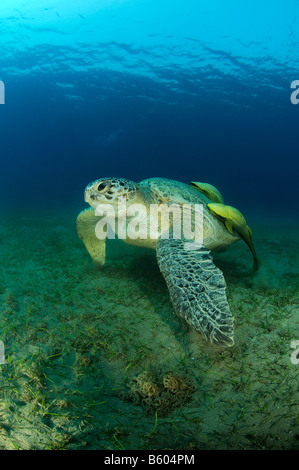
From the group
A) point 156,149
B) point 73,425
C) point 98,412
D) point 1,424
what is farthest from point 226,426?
point 156,149

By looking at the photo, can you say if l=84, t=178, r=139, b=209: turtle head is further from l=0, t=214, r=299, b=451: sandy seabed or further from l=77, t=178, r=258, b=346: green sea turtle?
l=0, t=214, r=299, b=451: sandy seabed

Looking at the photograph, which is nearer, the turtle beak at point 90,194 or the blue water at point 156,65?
the turtle beak at point 90,194

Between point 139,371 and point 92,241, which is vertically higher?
point 92,241

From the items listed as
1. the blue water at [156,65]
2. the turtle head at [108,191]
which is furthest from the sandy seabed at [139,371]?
the blue water at [156,65]

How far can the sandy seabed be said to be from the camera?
4.86 ft

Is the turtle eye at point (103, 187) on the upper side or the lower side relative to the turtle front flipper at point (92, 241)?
upper

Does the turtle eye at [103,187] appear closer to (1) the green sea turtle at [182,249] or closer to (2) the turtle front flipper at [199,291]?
(1) the green sea turtle at [182,249]

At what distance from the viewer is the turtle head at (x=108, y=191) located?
3.45 m

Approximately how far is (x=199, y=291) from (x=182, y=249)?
0.84 meters

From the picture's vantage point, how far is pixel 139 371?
208cm

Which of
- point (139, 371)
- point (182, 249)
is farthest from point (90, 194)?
point (139, 371)

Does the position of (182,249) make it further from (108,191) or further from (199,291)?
(108,191)

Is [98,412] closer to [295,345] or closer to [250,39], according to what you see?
[295,345]

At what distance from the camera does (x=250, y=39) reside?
2134cm
